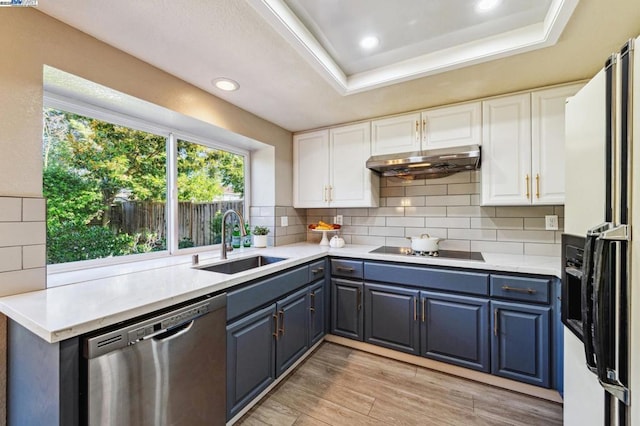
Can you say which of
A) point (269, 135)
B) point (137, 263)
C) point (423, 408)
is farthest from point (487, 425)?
point (269, 135)

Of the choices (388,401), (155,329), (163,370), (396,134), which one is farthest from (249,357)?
(396,134)

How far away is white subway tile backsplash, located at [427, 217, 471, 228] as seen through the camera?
8.09ft

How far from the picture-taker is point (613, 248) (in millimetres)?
803

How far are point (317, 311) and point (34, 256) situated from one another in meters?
1.79

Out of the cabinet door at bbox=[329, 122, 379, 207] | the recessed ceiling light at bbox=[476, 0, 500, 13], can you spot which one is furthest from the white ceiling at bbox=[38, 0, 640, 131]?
the cabinet door at bbox=[329, 122, 379, 207]

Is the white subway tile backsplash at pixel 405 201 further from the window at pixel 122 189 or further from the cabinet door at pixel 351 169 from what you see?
the window at pixel 122 189

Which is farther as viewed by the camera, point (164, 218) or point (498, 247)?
point (498, 247)

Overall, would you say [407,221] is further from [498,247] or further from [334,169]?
[334,169]

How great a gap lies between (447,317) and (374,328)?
0.59 metres

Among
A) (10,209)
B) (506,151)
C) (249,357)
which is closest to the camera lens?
(10,209)

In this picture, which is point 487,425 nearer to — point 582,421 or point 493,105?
point 582,421

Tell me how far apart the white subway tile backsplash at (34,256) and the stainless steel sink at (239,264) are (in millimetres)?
766

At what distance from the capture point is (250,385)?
1.60 meters

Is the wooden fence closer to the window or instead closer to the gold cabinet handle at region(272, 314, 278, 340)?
the window
